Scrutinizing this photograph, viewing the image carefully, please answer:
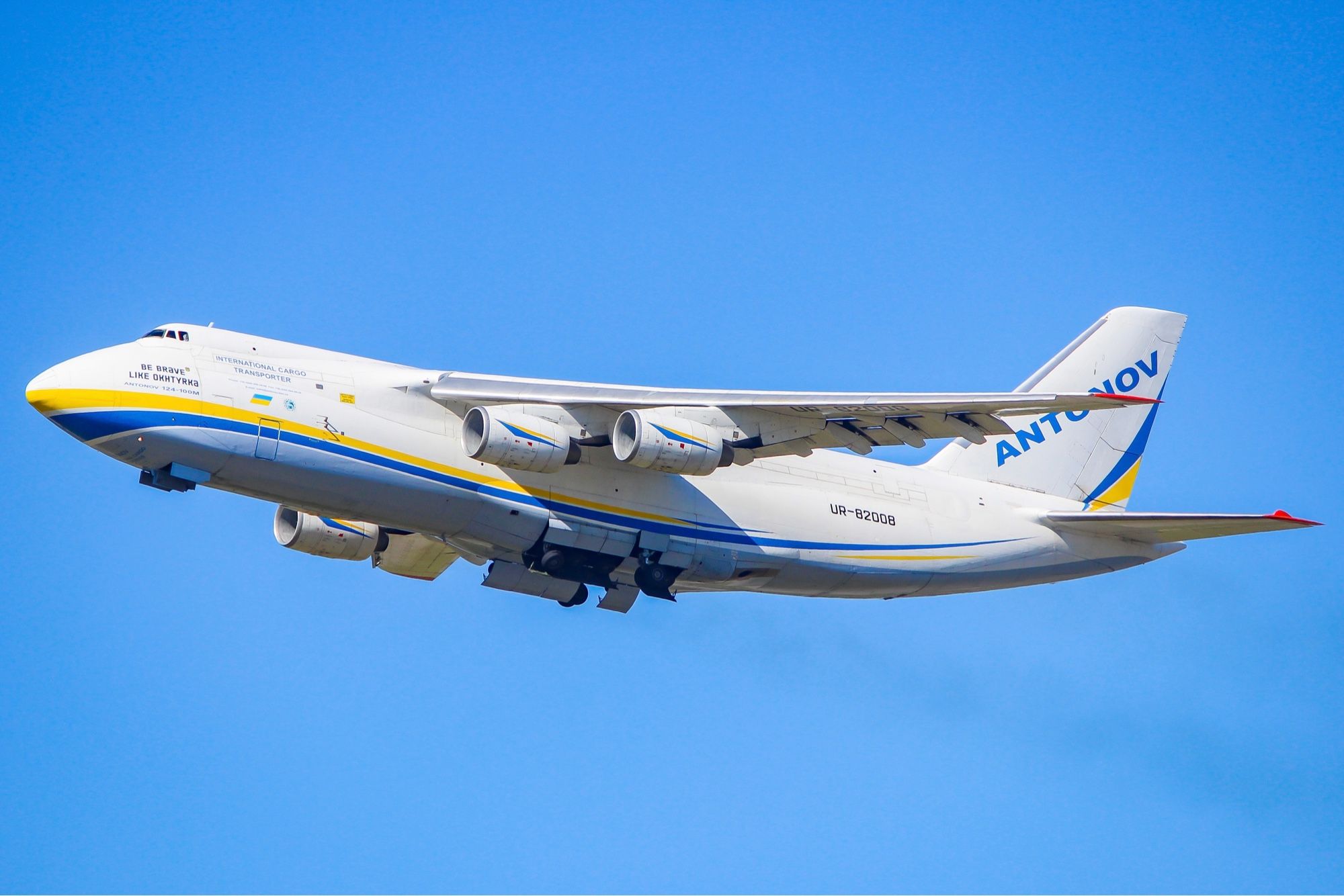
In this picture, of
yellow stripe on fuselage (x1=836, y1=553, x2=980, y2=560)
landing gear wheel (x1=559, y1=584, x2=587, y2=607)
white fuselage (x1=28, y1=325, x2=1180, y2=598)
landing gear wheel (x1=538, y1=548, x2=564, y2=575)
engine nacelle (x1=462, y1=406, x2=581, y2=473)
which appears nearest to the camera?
white fuselage (x1=28, y1=325, x2=1180, y2=598)

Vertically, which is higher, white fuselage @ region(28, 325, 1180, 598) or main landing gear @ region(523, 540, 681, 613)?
white fuselage @ region(28, 325, 1180, 598)

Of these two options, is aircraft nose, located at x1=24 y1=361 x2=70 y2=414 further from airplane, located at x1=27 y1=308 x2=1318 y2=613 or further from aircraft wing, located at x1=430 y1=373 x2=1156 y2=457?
aircraft wing, located at x1=430 y1=373 x2=1156 y2=457

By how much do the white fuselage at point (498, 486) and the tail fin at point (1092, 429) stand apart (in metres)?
0.52

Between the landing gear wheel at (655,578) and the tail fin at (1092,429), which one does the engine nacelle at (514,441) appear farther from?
the tail fin at (1092,429)

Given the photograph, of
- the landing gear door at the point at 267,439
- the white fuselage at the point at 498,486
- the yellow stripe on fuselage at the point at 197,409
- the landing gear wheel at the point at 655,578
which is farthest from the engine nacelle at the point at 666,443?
the landing gear door at the point at 267,439

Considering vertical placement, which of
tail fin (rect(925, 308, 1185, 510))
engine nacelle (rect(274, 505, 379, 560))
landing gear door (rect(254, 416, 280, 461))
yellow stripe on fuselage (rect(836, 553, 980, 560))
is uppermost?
tail fin (rect(925, 308, 1185, 510))

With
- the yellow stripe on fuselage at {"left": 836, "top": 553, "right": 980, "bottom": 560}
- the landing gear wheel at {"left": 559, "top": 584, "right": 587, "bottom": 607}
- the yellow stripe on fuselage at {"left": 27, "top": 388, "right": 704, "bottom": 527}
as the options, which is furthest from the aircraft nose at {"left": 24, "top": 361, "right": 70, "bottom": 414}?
the yellow stripe on fuselage at {"left": 836, "top": 553, "right": 980, "bottom": 560}

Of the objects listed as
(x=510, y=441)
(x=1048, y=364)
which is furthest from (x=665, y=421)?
(x=1048, y=364)

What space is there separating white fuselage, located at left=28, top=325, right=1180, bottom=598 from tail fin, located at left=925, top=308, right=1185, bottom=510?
1.71 feet

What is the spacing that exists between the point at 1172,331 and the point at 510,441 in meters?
9.97

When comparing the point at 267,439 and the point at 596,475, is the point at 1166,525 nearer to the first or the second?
the point at 596,475

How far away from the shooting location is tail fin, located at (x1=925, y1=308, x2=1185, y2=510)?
63.8ft

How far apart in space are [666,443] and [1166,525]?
6.06m

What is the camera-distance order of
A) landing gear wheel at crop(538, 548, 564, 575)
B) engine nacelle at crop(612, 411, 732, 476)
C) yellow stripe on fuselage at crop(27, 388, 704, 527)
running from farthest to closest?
landing gear wheel at crop(538, 548, 564, 575), engine nacelle at crop(612, 411, 732, 476), yellow stripe on fuselage at crop(27, 388, 704, 527)
